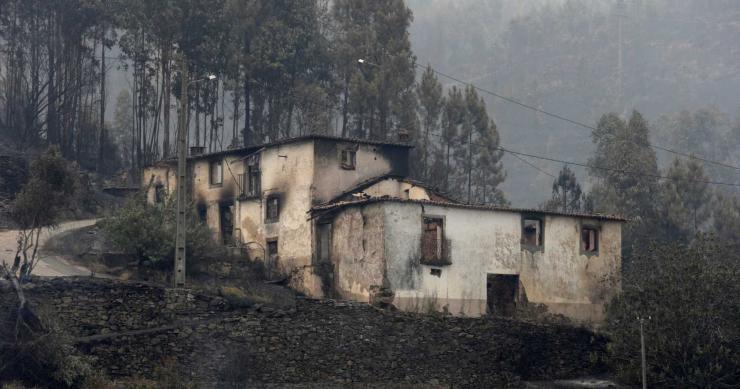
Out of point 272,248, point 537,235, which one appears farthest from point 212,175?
point 537,235

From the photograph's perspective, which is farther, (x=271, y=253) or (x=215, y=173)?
(x=215, y=173)

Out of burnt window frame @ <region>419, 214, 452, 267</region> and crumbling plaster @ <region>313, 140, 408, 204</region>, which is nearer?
burnt window frame @ <region>419, 214, 452, 267</region>

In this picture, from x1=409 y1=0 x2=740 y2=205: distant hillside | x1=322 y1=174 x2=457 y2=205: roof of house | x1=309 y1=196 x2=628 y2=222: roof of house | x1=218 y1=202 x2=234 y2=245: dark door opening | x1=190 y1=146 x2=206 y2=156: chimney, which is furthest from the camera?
x1=409 y1=0 x2=740 y2=205: distant hillside

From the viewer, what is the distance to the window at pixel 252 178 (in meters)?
51.8

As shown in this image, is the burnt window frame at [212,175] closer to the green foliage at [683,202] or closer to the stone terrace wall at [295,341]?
the stone terrace wall at [295,341]

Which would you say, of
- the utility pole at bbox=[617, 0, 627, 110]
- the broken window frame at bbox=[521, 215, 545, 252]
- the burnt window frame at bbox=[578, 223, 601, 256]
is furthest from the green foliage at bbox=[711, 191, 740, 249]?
the utility pole at bbox=[617, 0, 627, 110]

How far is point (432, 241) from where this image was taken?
141 ft

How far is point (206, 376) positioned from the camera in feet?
109

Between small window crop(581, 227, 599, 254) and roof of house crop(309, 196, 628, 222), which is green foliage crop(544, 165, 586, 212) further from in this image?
roof of house crop(309, 196, 628, 222)

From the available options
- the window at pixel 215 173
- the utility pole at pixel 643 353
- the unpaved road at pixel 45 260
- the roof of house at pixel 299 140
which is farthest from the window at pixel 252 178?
the utility pole at pixel 643 353

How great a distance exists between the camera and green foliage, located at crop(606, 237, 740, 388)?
36750 mm

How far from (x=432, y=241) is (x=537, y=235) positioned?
576cm

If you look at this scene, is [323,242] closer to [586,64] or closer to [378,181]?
[378,181]

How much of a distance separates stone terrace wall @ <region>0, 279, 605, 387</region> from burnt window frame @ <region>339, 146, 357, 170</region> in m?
13.2
